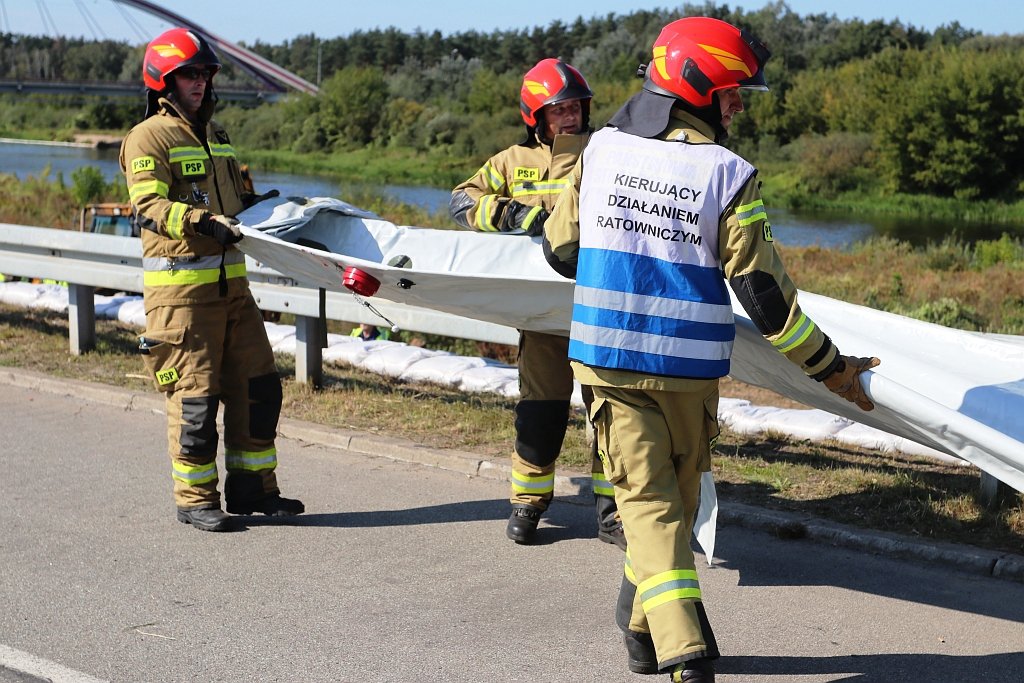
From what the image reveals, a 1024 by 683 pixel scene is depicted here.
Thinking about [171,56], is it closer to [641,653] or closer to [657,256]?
[657,256]

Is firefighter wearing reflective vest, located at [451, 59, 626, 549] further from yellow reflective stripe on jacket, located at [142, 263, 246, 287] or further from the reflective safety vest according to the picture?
the reflective safety vest

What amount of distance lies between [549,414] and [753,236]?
76.3 inches

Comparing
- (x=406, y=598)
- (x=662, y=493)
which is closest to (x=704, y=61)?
(x=662, y=493)

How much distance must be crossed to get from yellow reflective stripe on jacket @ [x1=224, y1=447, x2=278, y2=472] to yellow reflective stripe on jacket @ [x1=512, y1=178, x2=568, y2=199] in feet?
5.58

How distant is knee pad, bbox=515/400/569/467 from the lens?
5246mm

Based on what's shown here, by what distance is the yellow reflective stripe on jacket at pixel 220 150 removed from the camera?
5562mm

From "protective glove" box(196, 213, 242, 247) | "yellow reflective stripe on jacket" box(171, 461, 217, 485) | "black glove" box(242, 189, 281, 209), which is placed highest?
"black glove" box(242, 189, 281, 209)

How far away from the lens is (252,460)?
562cm

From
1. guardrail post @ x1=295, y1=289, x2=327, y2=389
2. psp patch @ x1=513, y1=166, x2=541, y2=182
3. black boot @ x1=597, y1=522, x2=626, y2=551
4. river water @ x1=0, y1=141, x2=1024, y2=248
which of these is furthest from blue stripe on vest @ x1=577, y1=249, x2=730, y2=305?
river water @ x1=0, y1=141, x2=1024, y2=248

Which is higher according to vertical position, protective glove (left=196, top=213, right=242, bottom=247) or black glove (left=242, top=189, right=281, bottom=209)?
black glove (left=242, top=189, right=281, bottom=209)

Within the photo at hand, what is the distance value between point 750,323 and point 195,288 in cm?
252

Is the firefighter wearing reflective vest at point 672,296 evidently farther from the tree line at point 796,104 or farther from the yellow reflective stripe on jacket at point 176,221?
the tree line at point 796,104

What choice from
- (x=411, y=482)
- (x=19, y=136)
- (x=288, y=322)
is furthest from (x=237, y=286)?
(x=19, y=136)

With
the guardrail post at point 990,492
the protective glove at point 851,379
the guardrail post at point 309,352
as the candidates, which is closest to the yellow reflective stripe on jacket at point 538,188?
the protective glove at point 851,379
